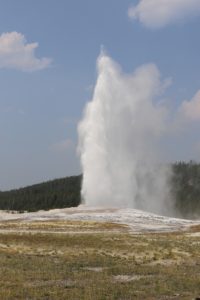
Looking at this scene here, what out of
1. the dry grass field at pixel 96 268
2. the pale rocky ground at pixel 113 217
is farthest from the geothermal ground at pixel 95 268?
the pale rocky ground at pixel 113 217

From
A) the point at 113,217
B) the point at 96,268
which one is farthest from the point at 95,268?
the point at 113,217

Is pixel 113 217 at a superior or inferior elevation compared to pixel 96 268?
superior

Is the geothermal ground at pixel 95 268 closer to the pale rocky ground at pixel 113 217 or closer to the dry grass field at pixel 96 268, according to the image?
the dry grass field at pixel 96 268

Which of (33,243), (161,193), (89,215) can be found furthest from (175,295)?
(161,193)

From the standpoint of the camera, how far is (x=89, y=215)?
99.3 metres

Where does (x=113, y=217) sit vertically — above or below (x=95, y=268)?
above

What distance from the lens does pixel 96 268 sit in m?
34.3

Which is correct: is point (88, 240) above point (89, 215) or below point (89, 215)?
below

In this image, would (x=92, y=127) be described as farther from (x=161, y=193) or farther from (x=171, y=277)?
(x=171, y=277)

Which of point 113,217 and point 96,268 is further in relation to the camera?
point 113,217

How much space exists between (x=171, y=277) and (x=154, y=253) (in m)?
12.7

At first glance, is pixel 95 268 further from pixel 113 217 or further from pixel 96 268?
pixel 113 217

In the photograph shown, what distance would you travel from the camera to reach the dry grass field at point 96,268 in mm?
24891

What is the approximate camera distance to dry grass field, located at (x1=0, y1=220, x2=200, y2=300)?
24891 millimetres
